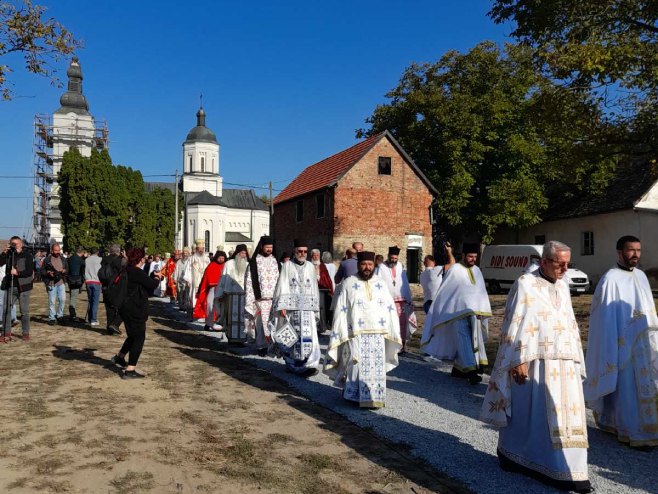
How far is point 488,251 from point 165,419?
25079 millimetres

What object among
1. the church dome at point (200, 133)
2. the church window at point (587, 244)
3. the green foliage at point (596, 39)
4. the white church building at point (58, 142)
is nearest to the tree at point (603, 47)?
the green foliage at point (596, 39)

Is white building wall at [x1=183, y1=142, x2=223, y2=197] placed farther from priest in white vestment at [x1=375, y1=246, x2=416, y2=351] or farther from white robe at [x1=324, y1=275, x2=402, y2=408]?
white robe at [x1=324, y1=275, x2=402, y2=408]

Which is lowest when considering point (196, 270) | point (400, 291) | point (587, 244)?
point (400, 291)

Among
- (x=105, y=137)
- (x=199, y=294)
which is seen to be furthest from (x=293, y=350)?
(x=105, y=137)

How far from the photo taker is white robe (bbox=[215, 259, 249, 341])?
38.2ft

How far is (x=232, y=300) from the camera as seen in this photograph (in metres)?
11.8

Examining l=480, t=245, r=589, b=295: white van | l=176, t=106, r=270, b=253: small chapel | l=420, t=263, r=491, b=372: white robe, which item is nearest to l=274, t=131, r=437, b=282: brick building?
l=480, t=245, r=589, b=295: white van

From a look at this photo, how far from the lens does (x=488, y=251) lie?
2941 centimetres

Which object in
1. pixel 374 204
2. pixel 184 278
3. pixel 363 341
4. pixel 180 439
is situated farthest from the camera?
pixel 374 204

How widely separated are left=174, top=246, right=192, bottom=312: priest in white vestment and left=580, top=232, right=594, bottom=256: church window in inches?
903

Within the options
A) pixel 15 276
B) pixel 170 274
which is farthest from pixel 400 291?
pixel 170 274

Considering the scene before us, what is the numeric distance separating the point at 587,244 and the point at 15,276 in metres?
29.7

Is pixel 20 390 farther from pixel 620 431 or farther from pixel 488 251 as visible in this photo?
pixel 488 251

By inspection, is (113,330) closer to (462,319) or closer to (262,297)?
(262,297)
